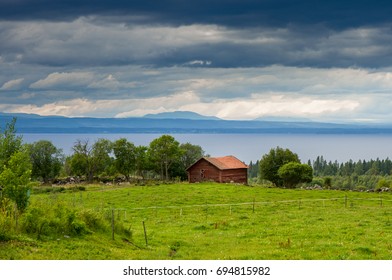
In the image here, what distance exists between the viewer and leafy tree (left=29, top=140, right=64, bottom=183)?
97312 mm

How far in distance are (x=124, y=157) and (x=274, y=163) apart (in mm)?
29549

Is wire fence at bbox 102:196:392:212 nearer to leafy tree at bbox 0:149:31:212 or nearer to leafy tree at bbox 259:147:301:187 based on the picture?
leafy tree at bbox 0:149:31:212

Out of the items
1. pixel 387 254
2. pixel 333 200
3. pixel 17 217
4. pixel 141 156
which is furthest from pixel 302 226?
pixel 141 156

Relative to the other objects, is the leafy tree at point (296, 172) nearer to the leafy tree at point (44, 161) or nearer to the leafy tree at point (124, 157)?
the leafy tree at point (124, 157)

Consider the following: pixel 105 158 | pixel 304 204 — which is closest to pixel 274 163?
pixel 105 158

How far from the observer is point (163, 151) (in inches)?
3915

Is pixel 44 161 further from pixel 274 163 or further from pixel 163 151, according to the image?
pixel 274 163

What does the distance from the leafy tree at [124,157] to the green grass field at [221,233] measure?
39461 mm

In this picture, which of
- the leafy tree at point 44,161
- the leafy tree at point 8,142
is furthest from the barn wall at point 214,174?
the leafy tree at point 8,142

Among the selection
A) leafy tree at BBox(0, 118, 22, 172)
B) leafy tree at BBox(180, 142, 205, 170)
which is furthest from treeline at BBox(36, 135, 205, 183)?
leafy tree at BBox(0, 118, 22, 172)

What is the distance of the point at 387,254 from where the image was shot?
74.7 ft

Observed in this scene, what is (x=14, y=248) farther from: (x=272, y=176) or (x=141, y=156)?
(x=272, y=176)

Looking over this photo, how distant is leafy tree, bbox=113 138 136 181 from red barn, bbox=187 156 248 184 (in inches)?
460
